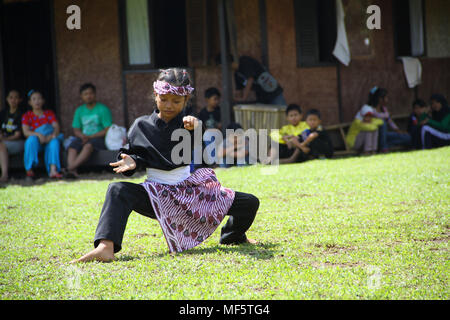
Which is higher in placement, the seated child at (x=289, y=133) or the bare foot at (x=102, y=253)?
the seated child at (x=289, y=133)

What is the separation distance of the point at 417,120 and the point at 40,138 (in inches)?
270

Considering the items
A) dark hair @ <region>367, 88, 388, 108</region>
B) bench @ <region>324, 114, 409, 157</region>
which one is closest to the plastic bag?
bench @ <region>324, 114, 409, 157</region>

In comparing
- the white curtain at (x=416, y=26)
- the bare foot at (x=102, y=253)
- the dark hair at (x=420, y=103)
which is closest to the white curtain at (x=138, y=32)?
the dark hair at (x=420, y=103)

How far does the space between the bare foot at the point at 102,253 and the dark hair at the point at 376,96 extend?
26.2 ft

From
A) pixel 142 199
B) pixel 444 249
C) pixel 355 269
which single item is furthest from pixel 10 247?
pixel 444 249

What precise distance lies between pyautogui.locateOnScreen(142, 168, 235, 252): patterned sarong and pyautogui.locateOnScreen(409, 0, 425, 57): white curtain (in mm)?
9324

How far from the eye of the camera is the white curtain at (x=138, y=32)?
10703 millimetres

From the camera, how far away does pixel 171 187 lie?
409 cm

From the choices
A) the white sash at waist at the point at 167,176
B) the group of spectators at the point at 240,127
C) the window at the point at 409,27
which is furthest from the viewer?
the window at the point at 409,27

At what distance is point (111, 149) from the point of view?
9516 mm

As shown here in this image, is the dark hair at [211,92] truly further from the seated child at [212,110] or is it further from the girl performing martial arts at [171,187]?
the girl performing martial arts at [171,187]

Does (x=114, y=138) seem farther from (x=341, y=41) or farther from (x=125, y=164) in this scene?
(x=125, y=164)

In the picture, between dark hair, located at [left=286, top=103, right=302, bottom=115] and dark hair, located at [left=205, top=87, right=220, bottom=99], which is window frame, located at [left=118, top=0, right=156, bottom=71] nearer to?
dark hair, located at [left=205, top=87, right=220, bottom=99]

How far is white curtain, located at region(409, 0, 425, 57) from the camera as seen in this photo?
477 inches
